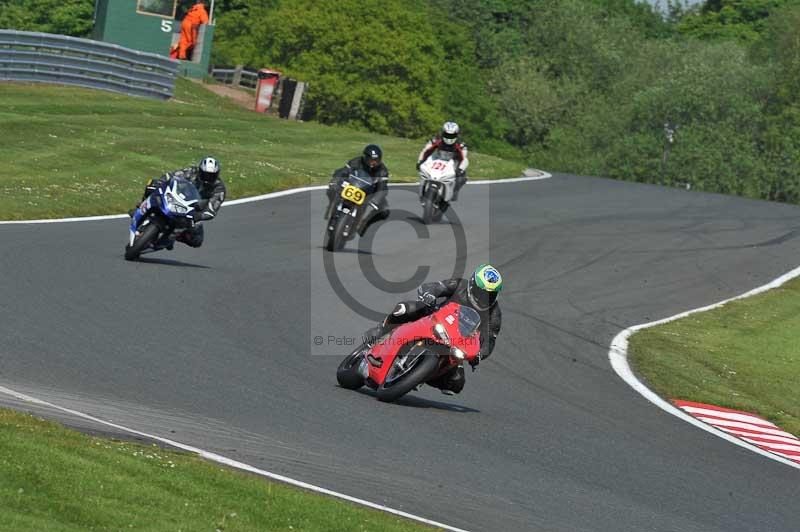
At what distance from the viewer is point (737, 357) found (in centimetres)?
1733

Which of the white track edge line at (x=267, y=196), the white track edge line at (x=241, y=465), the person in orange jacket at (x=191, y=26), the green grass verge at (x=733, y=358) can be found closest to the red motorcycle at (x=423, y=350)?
the white track edge line at (x=241, y=465)

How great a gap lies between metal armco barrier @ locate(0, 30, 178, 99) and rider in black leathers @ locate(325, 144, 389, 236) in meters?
16.6

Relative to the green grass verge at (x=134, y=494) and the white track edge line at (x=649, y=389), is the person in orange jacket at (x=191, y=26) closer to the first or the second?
the white track edge line at (x=649, y=389)

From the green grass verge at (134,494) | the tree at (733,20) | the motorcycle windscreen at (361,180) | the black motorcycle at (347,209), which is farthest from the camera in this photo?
the tree at (733,20)

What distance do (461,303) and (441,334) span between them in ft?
1.46

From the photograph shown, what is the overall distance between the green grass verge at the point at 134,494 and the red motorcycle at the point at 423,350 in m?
2.93

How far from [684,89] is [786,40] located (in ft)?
40.8

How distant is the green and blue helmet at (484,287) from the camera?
36.3 feet

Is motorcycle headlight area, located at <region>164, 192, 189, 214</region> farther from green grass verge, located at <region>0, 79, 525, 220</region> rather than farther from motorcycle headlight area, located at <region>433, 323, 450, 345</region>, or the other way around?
motorcycle headlight area, located at <region>433, 323, 450, 345</region>

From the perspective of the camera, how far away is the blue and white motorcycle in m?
16.3

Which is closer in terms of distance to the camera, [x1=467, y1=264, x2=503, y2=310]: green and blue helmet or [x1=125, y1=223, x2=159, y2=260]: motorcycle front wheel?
[x1=467, y1=264, x2=503, y2=310]: green and blue helmet

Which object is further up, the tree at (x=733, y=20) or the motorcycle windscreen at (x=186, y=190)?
the tree at (x=733, y=20)

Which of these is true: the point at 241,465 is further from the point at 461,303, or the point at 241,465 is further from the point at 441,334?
the point at 461,303

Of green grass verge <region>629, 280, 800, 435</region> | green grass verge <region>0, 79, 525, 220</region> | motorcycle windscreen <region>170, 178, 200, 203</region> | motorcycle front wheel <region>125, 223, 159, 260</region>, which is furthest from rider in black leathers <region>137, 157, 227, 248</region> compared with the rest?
green grass verge <region>629, 280, 800, 435</region>
